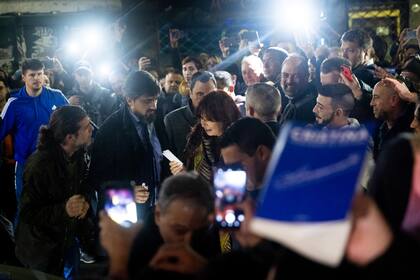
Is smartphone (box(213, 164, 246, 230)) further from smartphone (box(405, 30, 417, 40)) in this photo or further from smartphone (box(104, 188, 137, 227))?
smartphone (box(405, 30, 417, 40))

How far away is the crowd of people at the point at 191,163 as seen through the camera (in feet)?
7.41

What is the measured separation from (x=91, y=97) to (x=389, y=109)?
5147mm

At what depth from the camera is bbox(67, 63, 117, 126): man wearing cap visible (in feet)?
31.5

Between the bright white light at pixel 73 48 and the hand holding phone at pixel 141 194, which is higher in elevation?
the bright white light at pixel 73 48

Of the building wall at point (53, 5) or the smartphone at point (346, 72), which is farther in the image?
the building wall at point (53, 5)

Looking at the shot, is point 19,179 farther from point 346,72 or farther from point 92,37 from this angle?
point 92,37

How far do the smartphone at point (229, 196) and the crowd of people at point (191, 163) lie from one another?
0.07 metres

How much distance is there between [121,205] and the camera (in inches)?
158

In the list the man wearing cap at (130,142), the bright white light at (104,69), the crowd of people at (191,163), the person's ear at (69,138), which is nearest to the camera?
the crowd of people at (191,163)

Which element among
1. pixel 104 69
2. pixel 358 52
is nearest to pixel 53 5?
pixel 104 69

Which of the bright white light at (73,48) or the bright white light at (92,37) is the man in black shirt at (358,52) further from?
the bright white light at (73,48)

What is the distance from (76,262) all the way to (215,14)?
9.26 meters

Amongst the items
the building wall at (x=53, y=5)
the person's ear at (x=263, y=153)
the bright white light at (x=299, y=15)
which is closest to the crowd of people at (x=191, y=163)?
the person's ear at (x=263, y=153)

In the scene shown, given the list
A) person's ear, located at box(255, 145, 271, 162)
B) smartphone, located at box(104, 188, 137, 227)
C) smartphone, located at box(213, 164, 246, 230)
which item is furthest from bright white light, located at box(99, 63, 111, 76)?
smartphone, located at box(213, 164, 246, 230)
